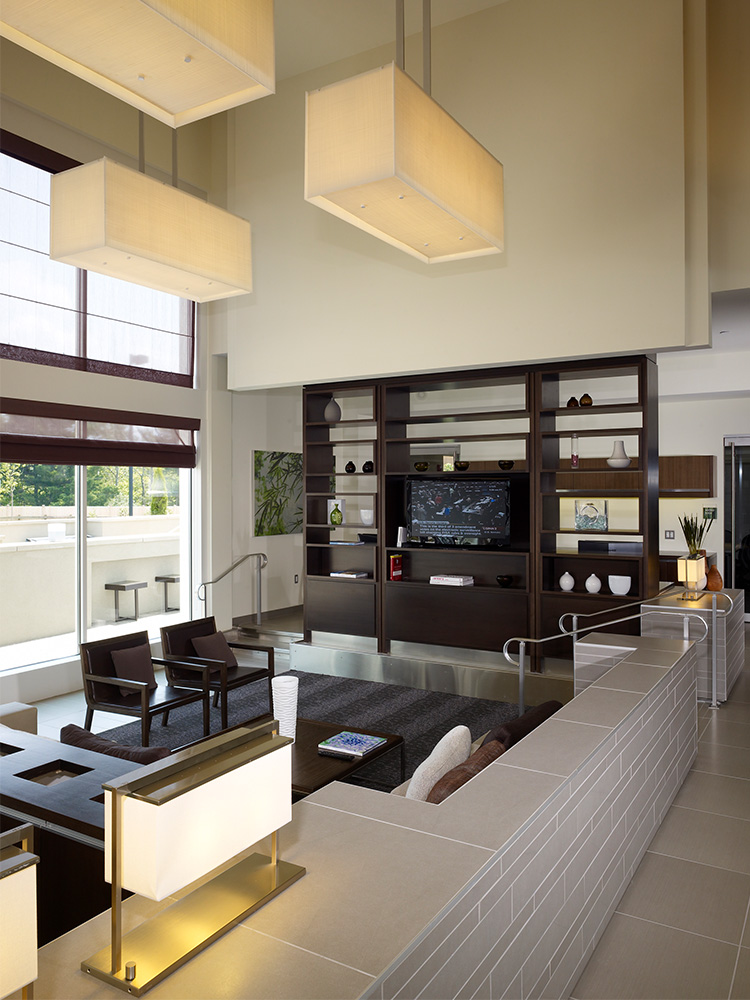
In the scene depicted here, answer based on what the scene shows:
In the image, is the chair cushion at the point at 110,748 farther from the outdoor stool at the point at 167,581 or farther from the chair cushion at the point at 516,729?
the outdoor stool at the point at 167,581

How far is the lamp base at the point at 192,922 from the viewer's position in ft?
4.74

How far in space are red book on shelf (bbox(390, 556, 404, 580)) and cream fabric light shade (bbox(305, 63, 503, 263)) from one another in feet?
13.7

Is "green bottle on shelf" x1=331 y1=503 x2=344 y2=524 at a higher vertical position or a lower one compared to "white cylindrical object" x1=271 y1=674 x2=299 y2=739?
A: higher

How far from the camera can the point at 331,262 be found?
7184 mm

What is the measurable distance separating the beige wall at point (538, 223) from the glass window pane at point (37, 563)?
2.57 m

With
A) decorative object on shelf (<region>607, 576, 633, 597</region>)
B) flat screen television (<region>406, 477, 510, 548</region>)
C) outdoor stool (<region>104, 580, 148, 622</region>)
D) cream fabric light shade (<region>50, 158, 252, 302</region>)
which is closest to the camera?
cream fabric light shade (<region>50, 158, 252, 302</region>)

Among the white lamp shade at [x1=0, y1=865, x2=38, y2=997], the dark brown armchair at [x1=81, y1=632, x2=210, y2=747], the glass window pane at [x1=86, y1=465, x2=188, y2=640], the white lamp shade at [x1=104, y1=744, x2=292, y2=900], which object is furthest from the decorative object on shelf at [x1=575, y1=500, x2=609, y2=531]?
the white lamp shade at [x1=0, y1=865, x2=38, y2=997]

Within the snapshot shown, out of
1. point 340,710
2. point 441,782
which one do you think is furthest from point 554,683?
point 441,782

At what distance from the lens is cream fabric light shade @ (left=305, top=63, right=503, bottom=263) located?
9.43 ft

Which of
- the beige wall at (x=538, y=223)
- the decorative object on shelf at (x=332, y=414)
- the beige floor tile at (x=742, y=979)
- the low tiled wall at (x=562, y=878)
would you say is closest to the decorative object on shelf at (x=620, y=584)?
the beige wall at (x=538, y=223)

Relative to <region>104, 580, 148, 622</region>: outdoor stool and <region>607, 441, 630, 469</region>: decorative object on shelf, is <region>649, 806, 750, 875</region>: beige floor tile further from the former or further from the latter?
<region>104, 580, 148, 622</region>: outdoor stool

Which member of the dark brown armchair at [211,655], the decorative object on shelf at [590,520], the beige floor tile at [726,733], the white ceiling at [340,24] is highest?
the white ceiling at [340,24]

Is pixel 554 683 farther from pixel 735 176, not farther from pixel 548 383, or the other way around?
pixel 735 176

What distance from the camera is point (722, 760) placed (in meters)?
4.42
